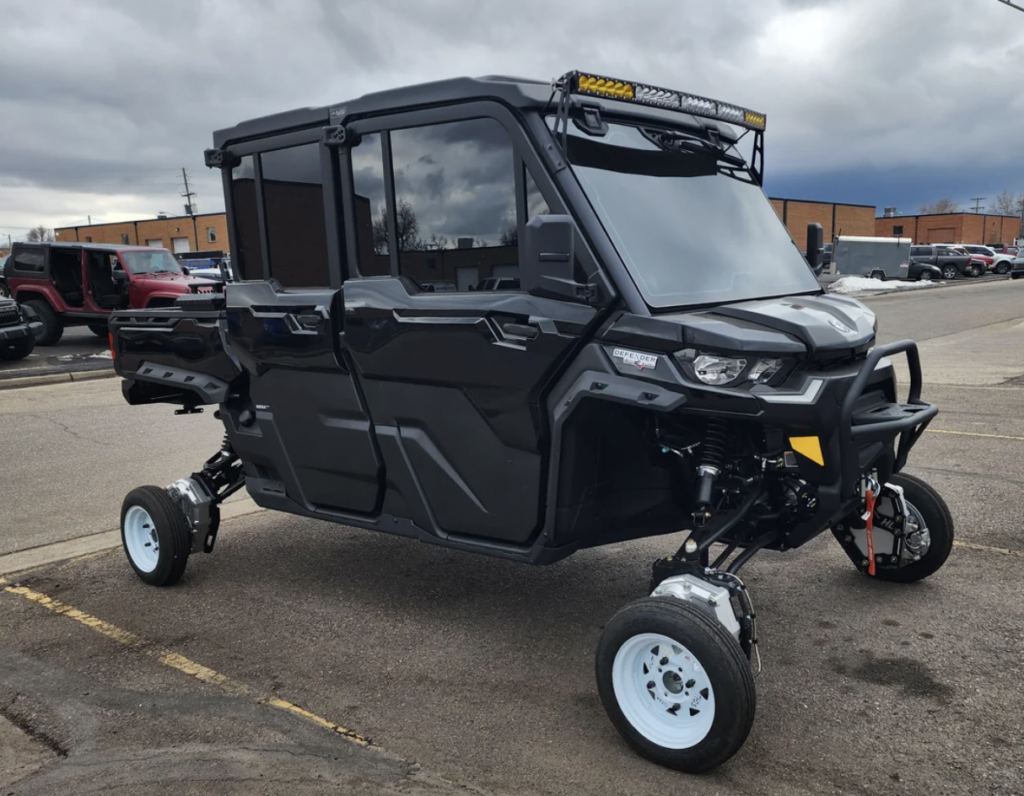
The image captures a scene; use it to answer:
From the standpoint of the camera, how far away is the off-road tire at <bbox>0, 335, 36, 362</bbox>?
15.4m

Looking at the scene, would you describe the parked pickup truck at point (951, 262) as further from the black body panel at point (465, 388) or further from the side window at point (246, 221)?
the black body panel at point (465, 388)

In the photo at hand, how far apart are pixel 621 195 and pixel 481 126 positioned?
66cm

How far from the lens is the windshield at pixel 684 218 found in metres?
3.59

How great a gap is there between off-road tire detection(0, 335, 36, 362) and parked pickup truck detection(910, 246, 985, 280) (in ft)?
149

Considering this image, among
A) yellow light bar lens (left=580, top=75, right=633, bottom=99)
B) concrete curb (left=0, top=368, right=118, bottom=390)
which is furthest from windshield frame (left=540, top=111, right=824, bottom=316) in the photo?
concrete curb (left=0, top=368, right=118, bottom=390)

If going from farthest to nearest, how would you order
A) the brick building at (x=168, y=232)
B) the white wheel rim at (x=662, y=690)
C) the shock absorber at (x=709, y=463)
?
the brick building at (x=168, y=232) < the shock absorber at (x=709, y=463) < the white wheel rim at (x=662, y=690)

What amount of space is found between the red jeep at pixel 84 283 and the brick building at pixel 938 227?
246 feet

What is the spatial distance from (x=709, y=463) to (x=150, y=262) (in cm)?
1752

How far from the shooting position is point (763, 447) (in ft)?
11.5

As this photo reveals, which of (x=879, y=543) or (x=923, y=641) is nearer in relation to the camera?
(x=923, y=641)

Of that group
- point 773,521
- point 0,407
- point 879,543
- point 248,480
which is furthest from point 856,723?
point 0,407

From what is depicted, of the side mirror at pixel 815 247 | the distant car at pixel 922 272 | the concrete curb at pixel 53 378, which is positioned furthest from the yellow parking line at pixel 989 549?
the distant car at pixel 922 272

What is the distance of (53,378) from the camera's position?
45.8ft

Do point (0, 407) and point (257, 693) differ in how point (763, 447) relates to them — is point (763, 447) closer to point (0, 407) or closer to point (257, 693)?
point (257, 693)
